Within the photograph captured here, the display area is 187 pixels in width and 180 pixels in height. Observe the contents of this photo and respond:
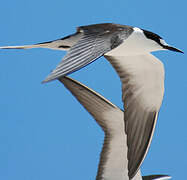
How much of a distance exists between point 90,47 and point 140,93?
55cm

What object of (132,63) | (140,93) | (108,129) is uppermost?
(132,63)

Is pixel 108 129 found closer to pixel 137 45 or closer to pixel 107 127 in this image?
pixel 107 127

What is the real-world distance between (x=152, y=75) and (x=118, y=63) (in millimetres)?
138

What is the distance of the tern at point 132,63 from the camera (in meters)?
1.09

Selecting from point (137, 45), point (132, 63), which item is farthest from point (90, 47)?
point (132, 63)

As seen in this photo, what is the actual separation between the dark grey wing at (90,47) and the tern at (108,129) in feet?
0.95

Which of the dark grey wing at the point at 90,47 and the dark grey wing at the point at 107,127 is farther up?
the dark grey wing at the point at 90,47

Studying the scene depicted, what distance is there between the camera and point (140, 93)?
1.58m

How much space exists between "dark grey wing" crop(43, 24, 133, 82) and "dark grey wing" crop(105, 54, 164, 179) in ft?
0.99

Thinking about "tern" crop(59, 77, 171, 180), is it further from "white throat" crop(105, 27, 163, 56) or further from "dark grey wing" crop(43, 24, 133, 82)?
"dark grey wing" crop(43, 24, 133, 82)

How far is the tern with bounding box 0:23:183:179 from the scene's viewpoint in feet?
3.57

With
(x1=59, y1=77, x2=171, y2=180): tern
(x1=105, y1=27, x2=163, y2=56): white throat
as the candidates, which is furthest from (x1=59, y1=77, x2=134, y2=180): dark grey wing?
(x1=105, y1=27, x2=163, y2=56): white throat

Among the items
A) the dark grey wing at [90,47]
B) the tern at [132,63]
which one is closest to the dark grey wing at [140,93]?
the tern at [132,63]

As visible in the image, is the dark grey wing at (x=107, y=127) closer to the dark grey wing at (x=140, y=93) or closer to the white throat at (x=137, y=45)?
the dark grey wing at (x=140, y=93)
